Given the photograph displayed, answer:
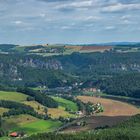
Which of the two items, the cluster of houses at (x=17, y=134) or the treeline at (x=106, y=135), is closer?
the treeline at (x=106, y=135)

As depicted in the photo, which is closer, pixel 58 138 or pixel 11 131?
pixel 58 138

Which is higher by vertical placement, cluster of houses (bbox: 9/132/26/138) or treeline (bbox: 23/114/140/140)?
treeline (bbox: 23/114/140/140)

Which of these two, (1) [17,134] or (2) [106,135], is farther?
(1) [17,134]

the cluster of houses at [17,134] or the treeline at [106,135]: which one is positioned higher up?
the treeline at [106,135]

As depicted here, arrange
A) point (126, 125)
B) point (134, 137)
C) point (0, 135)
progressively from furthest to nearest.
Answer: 1. point (0, 135)
2. point (126, 125)
3. point (134, 137)

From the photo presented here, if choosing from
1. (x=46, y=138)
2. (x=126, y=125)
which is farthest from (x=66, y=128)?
(x=46, y=138)

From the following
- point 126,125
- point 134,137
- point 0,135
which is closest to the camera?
point 134,137

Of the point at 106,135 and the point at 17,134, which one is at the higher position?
the point at 106,135

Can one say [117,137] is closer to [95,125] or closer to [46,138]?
[46,138]

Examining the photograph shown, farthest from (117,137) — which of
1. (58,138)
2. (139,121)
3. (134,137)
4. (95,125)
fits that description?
(95,125)

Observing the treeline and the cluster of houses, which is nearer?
the treeline
